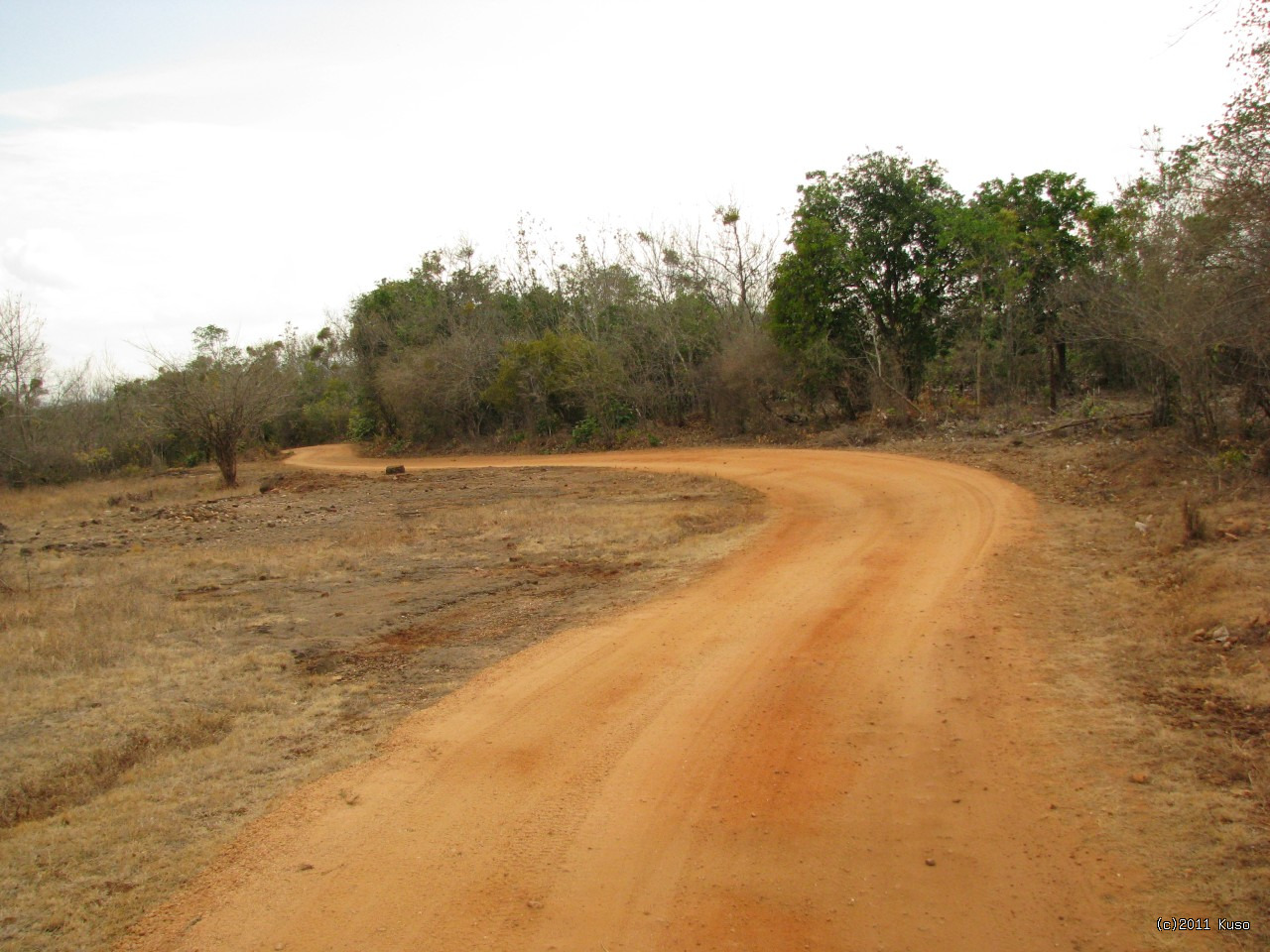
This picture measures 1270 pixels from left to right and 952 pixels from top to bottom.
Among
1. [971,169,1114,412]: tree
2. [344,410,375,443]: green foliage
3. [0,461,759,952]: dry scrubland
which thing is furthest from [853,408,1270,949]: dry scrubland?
[344,410,375,443]: green foliage

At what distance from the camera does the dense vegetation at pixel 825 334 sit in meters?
12.3

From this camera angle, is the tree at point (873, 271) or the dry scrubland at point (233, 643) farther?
the tree at point (873, 271)

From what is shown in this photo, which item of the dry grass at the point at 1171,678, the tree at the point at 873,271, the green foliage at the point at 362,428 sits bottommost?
the dry grass at the point at 1171,678

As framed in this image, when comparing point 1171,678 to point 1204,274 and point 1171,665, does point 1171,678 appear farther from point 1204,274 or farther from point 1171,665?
point 1204,274

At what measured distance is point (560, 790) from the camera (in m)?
4.86

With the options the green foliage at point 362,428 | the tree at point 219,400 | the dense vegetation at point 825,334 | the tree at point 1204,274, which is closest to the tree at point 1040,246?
the dense vegetation at point 825,334

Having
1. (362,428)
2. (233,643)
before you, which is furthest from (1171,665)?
(362,428)

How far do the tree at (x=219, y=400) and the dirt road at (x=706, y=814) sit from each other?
23201 mm

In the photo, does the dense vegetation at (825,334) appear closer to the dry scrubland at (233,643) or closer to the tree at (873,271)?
the tree at (873,271)

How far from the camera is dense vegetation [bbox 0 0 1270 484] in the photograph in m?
12.3

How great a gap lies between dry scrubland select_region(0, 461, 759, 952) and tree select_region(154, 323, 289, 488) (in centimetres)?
869

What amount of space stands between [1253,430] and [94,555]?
738 inches

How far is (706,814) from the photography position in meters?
4.50

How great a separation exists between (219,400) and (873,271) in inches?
810
